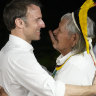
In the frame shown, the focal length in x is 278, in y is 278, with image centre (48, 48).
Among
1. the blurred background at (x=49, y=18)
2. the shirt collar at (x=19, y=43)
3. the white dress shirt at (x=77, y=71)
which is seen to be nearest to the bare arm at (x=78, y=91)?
the white dress shirt at (x=77, y=71)

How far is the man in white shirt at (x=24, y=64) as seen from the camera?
1843mm

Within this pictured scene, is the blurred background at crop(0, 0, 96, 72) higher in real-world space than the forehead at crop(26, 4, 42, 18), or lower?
lower

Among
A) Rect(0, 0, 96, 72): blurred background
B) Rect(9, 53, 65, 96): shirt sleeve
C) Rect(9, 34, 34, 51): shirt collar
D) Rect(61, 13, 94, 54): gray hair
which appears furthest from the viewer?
Rect(0, 0, 96, 72): blurred background

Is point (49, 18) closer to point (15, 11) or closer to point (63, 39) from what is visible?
point (63, 39)

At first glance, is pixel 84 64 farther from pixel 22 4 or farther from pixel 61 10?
pixel 61 10

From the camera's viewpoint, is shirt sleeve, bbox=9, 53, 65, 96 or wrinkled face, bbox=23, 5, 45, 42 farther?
wrinkled face, bbox=23, 5, 45, 42

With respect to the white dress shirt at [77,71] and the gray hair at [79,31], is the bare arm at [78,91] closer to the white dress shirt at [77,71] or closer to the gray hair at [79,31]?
the white dress shirt at [77,71]

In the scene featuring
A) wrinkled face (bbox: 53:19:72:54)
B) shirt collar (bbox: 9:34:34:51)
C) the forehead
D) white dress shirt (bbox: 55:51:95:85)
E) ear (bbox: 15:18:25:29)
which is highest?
the forehead

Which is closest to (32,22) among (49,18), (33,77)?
(33,77)

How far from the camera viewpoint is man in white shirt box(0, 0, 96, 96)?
184cm

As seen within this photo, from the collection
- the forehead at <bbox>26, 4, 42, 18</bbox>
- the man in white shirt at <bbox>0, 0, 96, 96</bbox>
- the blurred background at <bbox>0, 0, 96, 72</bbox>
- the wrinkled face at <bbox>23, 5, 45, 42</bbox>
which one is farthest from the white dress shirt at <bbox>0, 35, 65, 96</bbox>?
the blurred background at <bbox>0, 0, 96, 72</bbox>

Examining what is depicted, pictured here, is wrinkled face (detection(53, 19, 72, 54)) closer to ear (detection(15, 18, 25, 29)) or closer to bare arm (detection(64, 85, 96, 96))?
ear (detection(15, 18, 25, 29))

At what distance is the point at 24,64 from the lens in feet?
6.13

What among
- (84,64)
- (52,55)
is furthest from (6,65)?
(52,55)
